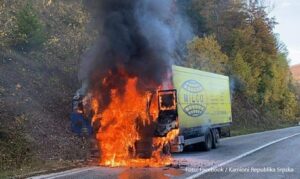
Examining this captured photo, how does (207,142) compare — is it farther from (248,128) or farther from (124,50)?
(248,128)

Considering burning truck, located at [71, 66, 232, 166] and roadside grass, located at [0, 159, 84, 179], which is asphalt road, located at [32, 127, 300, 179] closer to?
roadside grass, located at [0, 159, 84, 179]

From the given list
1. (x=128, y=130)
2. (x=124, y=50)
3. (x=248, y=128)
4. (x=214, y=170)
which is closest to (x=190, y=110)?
(x=128, y=130)

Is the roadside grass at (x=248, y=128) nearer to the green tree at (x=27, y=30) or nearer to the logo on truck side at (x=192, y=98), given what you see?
the logo on truck side at (x=192, y=98)

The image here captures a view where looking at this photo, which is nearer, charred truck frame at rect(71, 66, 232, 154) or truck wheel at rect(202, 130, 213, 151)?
charred truck frame at rect(71, 66, 232, 154)

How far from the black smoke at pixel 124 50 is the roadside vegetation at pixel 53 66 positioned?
273 centimetres

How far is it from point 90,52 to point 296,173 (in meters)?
7.02

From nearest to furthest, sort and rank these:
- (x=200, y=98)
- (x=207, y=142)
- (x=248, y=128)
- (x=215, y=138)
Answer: (x=200, y=98) → (x=207, y=142) → (x=215, y=138) → (x=248, y=128)

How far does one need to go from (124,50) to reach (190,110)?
14.5 ft

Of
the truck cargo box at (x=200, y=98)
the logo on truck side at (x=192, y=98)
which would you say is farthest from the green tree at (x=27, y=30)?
the logo on truck side at (x=192, y=98)

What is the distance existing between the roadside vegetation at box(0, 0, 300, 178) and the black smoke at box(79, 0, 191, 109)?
2.73m

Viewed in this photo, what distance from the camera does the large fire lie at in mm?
12719

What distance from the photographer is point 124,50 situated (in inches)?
506

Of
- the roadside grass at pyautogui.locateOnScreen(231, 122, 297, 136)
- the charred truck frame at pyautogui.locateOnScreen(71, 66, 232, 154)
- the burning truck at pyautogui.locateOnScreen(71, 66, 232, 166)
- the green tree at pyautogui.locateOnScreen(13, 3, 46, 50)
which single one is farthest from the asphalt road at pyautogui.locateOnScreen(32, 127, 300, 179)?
the roadside grass at pyautogui.locateOnScreen(231, 122, 297, 136)

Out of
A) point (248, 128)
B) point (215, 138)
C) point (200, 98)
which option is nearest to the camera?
point (200, 98)
